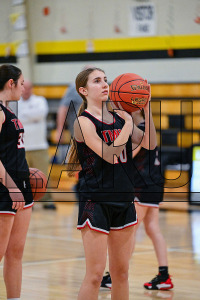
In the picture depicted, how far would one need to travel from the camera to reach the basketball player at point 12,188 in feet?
13.4

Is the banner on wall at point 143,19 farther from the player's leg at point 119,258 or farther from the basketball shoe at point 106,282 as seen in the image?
the player's leg at point 119,258

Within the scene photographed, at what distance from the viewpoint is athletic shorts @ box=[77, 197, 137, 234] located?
149 inches

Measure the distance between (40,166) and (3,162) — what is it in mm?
5384

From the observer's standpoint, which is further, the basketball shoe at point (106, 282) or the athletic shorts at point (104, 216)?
the basketball shoe at point (106, 282)

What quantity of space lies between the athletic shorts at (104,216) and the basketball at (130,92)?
2.12 feet

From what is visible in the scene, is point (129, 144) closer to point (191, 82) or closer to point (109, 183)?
point (109, 183)

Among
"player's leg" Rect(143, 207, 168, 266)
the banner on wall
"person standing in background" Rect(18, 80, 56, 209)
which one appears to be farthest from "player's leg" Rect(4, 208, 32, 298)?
the banner on wall

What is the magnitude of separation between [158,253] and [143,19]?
25.0ft

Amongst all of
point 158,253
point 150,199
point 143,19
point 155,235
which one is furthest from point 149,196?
point 143,19

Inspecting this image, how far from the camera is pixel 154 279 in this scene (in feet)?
17.8

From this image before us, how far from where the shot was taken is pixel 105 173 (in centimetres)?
386

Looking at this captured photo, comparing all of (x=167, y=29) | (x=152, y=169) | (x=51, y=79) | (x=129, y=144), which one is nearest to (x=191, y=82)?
(x=167, y=29)

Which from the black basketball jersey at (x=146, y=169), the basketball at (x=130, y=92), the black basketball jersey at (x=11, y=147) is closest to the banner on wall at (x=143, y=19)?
the black basketball jersey at (x=146, y=169)

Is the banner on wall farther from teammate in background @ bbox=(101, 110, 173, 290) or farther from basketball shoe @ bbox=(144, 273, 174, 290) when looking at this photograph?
basketball shoe @ bbox=(144, 273, 174, 290)
